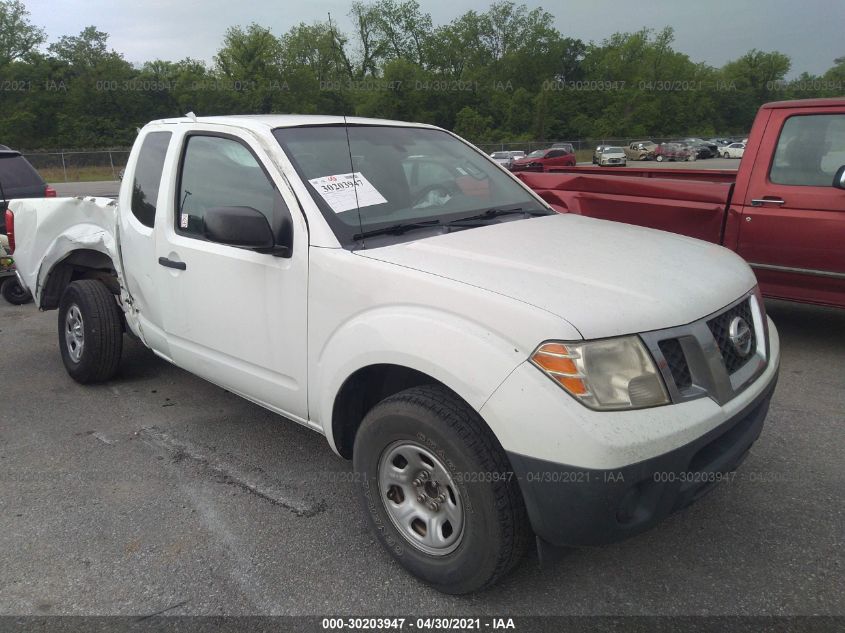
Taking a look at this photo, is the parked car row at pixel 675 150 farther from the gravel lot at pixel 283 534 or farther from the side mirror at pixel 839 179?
the gravel lot at pixel 283 534

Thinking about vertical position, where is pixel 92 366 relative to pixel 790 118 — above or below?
below

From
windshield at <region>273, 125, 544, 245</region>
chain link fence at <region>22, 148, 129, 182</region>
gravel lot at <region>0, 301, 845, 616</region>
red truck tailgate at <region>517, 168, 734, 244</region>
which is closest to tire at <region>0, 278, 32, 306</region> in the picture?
gravel lot at <region>0, 301, 845, 616</region>

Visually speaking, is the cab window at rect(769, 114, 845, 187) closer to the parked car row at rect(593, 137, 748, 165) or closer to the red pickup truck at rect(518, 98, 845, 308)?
the red pickup truck at rect(518, 98, 845, 308)

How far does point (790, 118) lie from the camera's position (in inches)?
203

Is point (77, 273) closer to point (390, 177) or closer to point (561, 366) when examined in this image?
point (390, 177)

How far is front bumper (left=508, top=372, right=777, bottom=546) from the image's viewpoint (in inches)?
76.3

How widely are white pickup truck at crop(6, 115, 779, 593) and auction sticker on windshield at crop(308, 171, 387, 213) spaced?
0.01 meters

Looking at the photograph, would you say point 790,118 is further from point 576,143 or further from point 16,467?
point 576,143

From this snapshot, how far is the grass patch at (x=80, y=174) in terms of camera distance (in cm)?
3544

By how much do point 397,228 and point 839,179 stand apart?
11.9 ft

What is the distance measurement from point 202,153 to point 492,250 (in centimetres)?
187

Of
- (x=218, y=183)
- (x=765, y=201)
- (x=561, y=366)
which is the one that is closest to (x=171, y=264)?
(x=218, y=183)

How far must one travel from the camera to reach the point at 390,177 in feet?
10.5

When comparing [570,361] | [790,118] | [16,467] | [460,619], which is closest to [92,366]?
Answer: [16,467]
